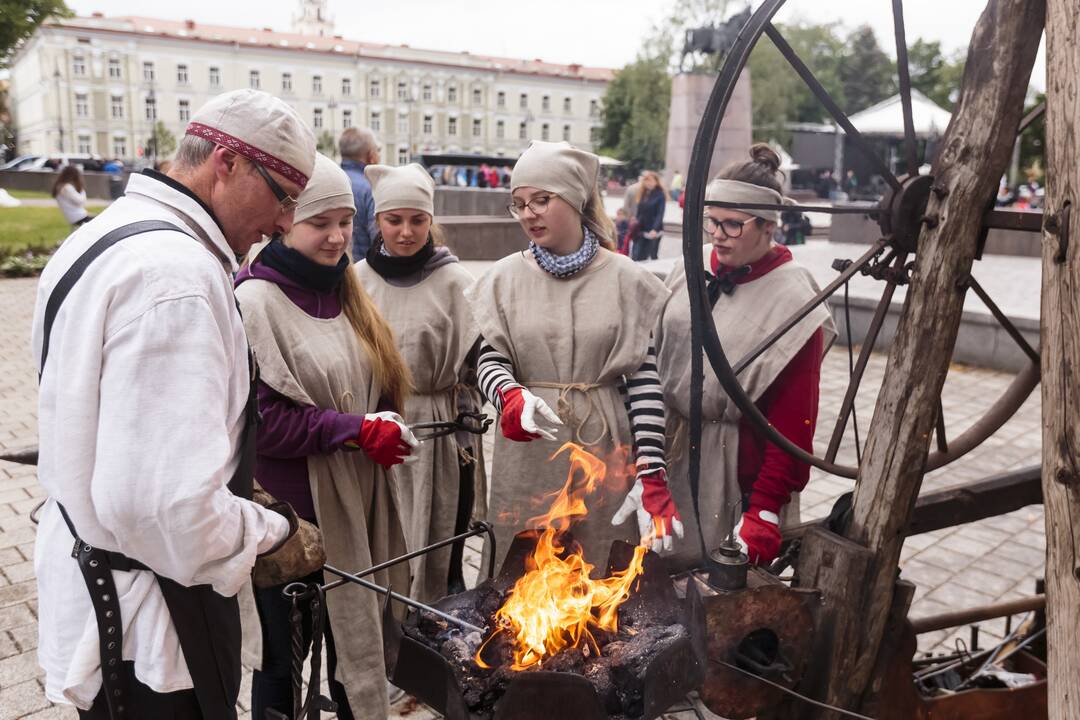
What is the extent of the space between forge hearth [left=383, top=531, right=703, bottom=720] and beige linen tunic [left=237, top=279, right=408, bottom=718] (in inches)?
24.4

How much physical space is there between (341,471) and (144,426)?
126 centimetres

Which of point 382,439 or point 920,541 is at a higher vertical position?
point 382,439

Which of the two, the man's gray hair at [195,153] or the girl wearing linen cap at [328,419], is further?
the girl wearing linen cap at [328,419]

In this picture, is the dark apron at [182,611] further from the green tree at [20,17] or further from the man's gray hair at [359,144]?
the green tree at [20,17]

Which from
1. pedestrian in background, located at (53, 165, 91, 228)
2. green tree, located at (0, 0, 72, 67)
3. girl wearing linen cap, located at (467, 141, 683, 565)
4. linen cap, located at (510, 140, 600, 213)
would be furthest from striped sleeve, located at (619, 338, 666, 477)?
green tree, located at (0, 0, 72, 67)

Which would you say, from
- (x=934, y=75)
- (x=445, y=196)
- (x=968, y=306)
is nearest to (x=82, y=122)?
(x=445, y=196)

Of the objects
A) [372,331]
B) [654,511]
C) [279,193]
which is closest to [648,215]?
[372,331]

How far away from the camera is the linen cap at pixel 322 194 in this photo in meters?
2.55

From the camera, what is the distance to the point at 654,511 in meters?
2.54

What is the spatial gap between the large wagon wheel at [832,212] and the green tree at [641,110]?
1986 inches

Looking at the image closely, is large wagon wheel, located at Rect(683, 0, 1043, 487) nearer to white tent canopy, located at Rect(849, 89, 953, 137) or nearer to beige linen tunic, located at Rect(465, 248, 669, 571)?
beige linen tunic, located at Rect(465, 248, 669, 571)

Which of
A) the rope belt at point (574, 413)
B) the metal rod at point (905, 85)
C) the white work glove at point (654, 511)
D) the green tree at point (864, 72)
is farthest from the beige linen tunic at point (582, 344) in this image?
the green tree at point (864, 72)

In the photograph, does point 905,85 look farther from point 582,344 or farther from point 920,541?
point 920,541

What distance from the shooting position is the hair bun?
9.28 feet
